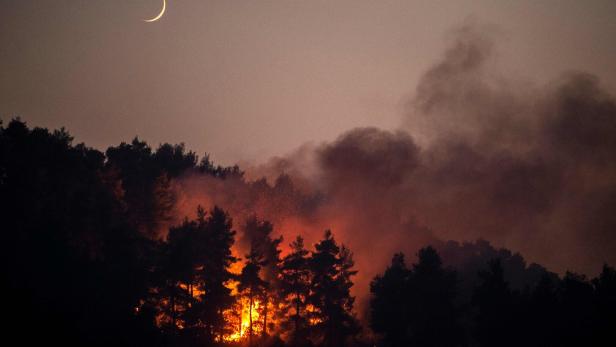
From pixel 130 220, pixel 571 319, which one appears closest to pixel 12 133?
pixel 130 220

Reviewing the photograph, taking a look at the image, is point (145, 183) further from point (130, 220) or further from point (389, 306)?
point (389, 306)

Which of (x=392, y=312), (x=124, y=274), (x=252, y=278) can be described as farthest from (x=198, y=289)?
(x=392, y=312)

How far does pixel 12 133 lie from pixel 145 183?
91.8 ft

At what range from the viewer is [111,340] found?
166 ft

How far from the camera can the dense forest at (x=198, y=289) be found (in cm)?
5209

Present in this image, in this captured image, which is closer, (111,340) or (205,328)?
(111,340)

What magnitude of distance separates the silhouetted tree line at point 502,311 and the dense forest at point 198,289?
99 mm

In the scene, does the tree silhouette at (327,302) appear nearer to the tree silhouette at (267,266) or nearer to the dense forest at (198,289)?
the dense forest at (198,289)

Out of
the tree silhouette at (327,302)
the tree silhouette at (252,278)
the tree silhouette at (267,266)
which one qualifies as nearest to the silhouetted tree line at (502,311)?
the tree silhouette at (327,302)

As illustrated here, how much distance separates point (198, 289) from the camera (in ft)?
206

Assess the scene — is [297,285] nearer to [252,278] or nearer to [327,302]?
[327,302]

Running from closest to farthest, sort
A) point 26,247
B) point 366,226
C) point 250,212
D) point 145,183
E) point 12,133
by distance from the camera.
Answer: point 26,247
point 12,133
point 145,183
point 250,212
point 366,226

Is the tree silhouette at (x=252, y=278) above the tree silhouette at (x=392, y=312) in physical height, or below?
above

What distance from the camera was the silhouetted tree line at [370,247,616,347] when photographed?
2138 inches
